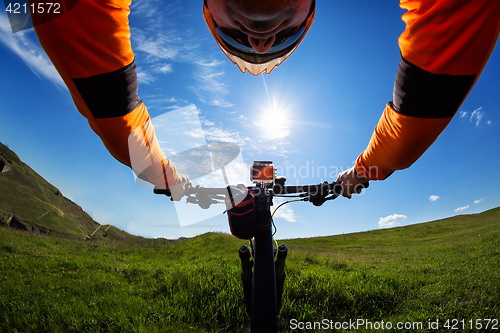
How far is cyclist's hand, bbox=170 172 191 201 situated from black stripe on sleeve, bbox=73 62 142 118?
0.98 metres

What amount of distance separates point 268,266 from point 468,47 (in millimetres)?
2523

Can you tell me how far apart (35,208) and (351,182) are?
43510mm

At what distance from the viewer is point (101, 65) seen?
2.91ft

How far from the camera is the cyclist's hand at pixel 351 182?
2.31 meters

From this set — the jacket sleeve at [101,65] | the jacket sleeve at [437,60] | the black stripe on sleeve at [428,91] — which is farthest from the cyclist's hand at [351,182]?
the jacket sleeve at [101,65]

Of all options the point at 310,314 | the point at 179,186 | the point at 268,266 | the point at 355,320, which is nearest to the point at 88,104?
the point at 179,186

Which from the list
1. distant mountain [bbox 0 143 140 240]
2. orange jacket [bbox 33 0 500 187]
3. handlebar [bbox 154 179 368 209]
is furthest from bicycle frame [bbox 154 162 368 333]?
distant mountain [bbox 0 143 140 240]

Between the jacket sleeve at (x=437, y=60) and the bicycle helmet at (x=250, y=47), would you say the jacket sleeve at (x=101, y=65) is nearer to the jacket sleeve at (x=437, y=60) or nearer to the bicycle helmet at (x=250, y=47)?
the bicycle helmet at (x=250, y=47)

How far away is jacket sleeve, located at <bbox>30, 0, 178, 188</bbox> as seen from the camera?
0.79 metres

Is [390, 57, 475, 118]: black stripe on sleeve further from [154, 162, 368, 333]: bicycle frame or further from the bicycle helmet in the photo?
[154, 162, 368, 333]: bicycle frame

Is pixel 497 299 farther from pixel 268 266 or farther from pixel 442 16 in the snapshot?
pixel 442 16

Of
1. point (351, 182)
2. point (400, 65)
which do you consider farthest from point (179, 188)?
point (400, 65)

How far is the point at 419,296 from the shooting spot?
543cm

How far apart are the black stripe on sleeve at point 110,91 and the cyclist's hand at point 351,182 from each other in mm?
2072
